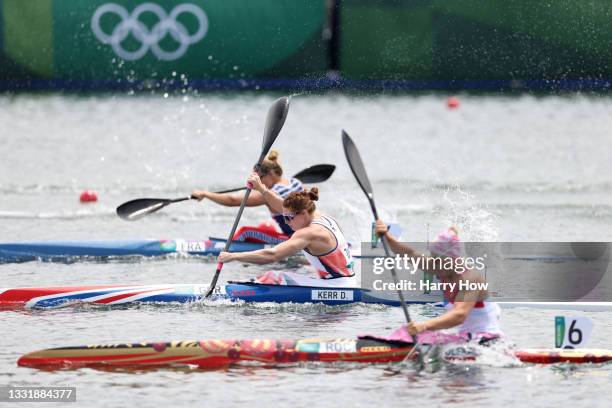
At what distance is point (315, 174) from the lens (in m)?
20.1

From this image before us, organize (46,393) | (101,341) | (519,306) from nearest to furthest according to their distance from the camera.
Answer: (46,393)
(101,341)
(519,306)

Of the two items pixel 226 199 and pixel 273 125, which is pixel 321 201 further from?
pixel 273 125

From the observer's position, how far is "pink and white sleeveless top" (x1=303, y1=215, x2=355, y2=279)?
50.1ft

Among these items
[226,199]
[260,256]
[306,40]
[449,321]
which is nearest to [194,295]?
[260,256]

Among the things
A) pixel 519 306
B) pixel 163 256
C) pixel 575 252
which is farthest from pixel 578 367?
pixel 163 256

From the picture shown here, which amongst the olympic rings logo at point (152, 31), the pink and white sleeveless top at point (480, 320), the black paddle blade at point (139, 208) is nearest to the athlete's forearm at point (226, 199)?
the black paddle blade at point (139, 208)

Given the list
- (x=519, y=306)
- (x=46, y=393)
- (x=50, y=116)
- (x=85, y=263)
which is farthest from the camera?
(x=50, y=116)

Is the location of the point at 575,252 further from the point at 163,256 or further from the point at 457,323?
the point at 457,323

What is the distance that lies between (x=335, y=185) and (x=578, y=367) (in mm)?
15096

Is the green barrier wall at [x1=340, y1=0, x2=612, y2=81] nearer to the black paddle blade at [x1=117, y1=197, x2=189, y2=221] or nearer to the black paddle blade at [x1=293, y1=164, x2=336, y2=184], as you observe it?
the black paddle blade at [x1=293, y1=164, x2=336, y2=184]

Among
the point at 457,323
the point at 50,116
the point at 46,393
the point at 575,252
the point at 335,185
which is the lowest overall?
the point at 46,393

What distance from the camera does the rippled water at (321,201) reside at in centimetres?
1217

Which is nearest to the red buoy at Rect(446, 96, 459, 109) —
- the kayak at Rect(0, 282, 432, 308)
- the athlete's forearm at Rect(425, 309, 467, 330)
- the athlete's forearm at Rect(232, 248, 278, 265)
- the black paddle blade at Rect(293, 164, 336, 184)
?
the black paddle blade at Rect(293, 164, 336, 184)

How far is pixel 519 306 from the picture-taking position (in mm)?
15406
